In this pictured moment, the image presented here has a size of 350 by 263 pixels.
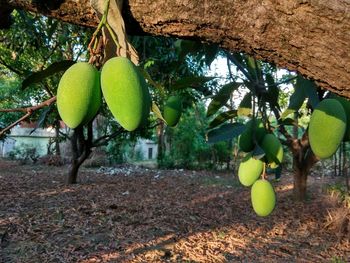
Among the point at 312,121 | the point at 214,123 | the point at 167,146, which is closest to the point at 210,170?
the point at 167,146

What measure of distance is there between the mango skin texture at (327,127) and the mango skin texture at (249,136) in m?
0.54

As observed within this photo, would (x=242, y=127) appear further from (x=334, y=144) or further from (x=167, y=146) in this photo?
(x=167, y=146)

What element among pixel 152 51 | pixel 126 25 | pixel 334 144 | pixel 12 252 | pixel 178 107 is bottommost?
pixel 12 252

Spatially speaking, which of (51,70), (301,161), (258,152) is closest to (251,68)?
(258,152)

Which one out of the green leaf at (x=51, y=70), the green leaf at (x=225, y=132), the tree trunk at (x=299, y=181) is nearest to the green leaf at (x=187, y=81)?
the green leaf at (x=225, y=132)

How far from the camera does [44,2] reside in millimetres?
787

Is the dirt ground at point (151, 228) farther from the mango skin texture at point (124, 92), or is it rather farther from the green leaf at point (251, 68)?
the mango skin texture at point (124, 92)

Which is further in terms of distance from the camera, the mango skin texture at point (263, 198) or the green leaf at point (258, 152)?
the mango skin texture at point (263, 198)

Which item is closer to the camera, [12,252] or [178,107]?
[178,107]

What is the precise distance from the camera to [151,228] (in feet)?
14.1

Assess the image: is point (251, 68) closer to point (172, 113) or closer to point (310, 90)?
point (310, 90)

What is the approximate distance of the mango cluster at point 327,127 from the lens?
971 mm

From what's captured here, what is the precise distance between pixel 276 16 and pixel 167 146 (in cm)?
1482

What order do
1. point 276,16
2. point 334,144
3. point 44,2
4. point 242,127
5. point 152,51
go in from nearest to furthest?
point 276,16 → point 44,2 → point 334,144 → point 242,127 → point 152,51
